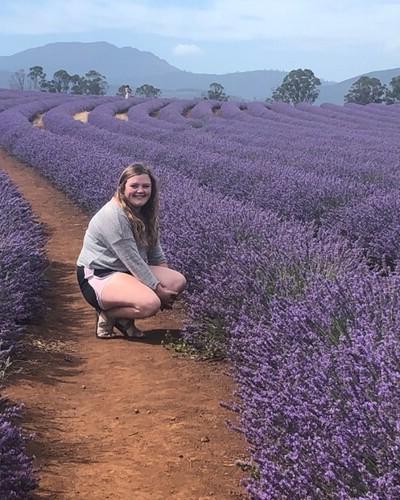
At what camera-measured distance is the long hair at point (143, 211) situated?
3.87m

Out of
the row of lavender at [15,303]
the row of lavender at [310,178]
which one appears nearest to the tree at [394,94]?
the row of lavender at [310,178]

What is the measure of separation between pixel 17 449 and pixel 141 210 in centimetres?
209

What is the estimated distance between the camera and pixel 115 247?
12.5ft

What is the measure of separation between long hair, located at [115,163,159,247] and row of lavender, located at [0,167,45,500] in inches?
25.6

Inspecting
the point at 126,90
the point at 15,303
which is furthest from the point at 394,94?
the point at 15,303

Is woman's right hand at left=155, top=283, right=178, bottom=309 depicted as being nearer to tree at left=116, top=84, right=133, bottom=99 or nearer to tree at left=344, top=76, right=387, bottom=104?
tree at left=116, top=84, right=133, bottom=99

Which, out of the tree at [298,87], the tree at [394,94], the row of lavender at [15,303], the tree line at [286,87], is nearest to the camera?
the row of lavender at [15,303]

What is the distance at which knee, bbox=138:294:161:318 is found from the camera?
376 cm

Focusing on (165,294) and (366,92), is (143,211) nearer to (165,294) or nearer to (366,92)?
(165,294)

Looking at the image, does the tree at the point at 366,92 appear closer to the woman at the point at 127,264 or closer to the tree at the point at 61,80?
the tree at the point at 61,80

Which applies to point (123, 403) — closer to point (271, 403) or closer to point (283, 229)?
point (271, 403)

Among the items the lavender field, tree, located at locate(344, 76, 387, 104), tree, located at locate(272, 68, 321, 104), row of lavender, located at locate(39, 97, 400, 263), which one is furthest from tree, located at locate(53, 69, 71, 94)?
the lavender field

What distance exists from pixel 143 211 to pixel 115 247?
0.31m

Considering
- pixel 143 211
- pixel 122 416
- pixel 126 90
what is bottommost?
pixel 122 416
